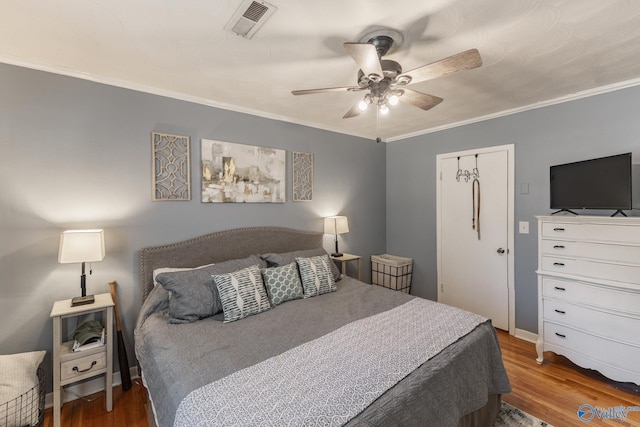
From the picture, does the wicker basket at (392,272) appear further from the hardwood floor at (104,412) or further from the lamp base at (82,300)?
the lamp base at (82,300)

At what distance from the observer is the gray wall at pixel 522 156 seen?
2.55 meters

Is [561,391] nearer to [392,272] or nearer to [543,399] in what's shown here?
[543,399]

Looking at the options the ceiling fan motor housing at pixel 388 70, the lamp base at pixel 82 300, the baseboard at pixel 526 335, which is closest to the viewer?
the ceiling fan motor housing at pixel 388 70

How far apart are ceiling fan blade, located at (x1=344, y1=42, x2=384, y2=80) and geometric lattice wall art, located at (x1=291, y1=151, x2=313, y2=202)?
1873 mm

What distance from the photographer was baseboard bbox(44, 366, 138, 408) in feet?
6.93

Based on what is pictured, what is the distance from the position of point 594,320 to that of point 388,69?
2621 millimetres

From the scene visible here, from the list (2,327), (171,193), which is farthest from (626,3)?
(2,327)

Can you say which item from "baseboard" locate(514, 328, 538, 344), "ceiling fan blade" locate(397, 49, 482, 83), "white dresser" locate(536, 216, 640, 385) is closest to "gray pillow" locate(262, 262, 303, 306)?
"ceiling fan blade" locate(397, 49, 482, 83)

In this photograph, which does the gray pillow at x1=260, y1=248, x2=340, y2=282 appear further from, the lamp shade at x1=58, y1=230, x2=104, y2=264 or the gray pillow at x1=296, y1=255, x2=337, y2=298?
the lamp shade at x1=58, y1=230, x2=104, y2=264

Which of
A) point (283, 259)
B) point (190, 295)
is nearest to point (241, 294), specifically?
point (190, 295)

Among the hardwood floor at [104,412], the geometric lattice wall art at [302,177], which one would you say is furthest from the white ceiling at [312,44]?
the hardwood floor at [104,412]

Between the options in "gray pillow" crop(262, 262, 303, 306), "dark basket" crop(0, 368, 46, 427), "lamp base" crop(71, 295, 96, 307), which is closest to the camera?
"dark basket" crop(0, 368, 46, 427)

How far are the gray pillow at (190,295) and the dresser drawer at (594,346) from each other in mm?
2949

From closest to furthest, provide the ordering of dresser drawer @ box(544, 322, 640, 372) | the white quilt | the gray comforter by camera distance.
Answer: the white quilt, the gray comforter, dresser drawer @ box(544, 322, 640, 372)
